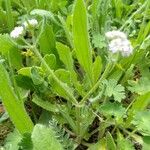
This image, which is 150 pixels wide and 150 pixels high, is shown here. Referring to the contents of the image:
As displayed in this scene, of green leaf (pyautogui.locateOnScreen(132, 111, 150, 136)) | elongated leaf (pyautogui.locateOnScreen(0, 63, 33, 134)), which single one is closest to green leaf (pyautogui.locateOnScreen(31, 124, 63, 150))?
elongated leaf (pyautogui.locateOnScreen(0, 63, 33, 134))

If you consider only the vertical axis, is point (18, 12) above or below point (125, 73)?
above

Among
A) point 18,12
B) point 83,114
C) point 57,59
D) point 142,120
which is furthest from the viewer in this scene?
point 18,12

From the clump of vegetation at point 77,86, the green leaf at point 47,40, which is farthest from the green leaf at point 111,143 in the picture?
the green leaf at point 47,40

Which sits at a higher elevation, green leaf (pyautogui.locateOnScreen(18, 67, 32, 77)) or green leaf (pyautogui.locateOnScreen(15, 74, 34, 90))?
green leaf (pyautogui.locateOnScreen(18, 67, 32, 77))

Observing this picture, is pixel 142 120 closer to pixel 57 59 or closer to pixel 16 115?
pixel 16 115

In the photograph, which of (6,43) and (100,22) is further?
(100,22)

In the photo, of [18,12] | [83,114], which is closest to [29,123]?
[83,114]

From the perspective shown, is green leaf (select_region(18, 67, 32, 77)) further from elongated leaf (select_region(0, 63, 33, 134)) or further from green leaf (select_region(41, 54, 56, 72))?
elongated leaf (select_region(0, 63, 33, 134))

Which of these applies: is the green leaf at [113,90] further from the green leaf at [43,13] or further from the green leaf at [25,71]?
the green leaf at [43,13]
